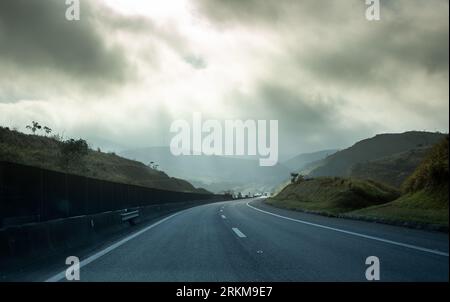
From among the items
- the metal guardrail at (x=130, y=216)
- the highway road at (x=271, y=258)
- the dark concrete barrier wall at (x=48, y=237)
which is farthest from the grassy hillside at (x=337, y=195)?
the dark concrete barrier wall at (x=48, y=237)

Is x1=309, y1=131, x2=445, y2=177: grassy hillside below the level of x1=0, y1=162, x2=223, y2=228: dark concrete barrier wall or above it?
above

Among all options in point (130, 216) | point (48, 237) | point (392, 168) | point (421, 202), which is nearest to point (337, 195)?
point (421, 202)

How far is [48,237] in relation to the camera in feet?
32.2

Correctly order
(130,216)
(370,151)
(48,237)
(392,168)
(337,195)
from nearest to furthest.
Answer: (48,237) < (130,216) < (337,195) < (392,168) < (370,151)

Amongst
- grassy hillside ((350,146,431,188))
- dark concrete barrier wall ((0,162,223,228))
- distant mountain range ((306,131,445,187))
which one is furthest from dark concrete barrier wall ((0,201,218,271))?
distant mountain range ((306,131,445,187))

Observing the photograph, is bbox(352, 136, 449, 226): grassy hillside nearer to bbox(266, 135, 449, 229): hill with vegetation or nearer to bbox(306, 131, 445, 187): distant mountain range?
bbox(266, 135, 449, 229): hill with vegetation

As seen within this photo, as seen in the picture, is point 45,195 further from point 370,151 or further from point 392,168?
point 370,151

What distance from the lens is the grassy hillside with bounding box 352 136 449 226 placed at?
18.5 meters

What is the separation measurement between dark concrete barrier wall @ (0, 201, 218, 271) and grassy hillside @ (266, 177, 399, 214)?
16232 mm

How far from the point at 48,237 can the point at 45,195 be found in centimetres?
248

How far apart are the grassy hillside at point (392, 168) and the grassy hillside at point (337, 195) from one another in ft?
122

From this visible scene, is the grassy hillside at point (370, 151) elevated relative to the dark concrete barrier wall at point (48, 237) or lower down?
elevated

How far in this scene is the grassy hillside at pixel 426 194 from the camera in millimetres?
18527

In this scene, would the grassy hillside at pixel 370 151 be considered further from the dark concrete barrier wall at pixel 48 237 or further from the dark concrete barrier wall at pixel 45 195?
the dark concrete barrier wall at pixel 48 237
